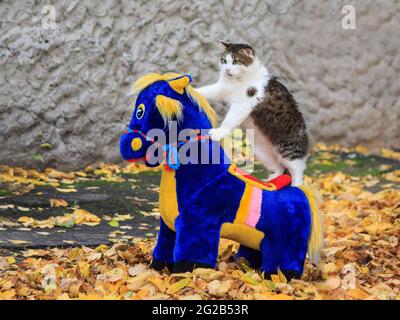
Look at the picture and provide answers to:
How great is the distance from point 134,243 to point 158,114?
1214mm

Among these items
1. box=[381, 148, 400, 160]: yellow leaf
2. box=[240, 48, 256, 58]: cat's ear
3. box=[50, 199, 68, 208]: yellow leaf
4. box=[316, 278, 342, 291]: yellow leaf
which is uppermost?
box=[240, 48, 256, 58]: cat's ear

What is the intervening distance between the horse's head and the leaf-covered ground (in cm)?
62

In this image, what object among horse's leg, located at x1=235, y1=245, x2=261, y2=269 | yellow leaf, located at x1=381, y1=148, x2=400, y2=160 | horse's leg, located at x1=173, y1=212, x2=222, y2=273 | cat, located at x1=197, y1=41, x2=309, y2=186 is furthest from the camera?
yellow leaf, located at x1=381, y1=148, x2=400, y2=160

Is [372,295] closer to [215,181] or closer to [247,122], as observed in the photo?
[215,181]

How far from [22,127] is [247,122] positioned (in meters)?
2.76

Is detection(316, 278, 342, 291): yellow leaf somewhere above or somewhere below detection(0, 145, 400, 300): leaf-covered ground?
below

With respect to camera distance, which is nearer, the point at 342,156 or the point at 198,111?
the point at 198,111

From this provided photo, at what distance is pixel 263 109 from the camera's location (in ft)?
13.9

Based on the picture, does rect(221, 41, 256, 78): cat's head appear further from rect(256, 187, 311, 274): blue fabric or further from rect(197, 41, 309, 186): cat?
rect(256, 187, 311, 274): blue fabric

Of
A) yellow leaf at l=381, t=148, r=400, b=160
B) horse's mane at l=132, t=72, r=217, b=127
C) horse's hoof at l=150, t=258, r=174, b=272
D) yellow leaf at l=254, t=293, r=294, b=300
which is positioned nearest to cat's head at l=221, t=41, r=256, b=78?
horse's mane at l=132, t=72, r=217, b=127

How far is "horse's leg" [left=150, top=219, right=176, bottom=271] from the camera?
11.6 feet

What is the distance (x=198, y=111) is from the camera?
3.45m

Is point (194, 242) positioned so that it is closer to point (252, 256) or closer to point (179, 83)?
point (252, 256)

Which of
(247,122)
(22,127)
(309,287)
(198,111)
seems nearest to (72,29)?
(22,127)
